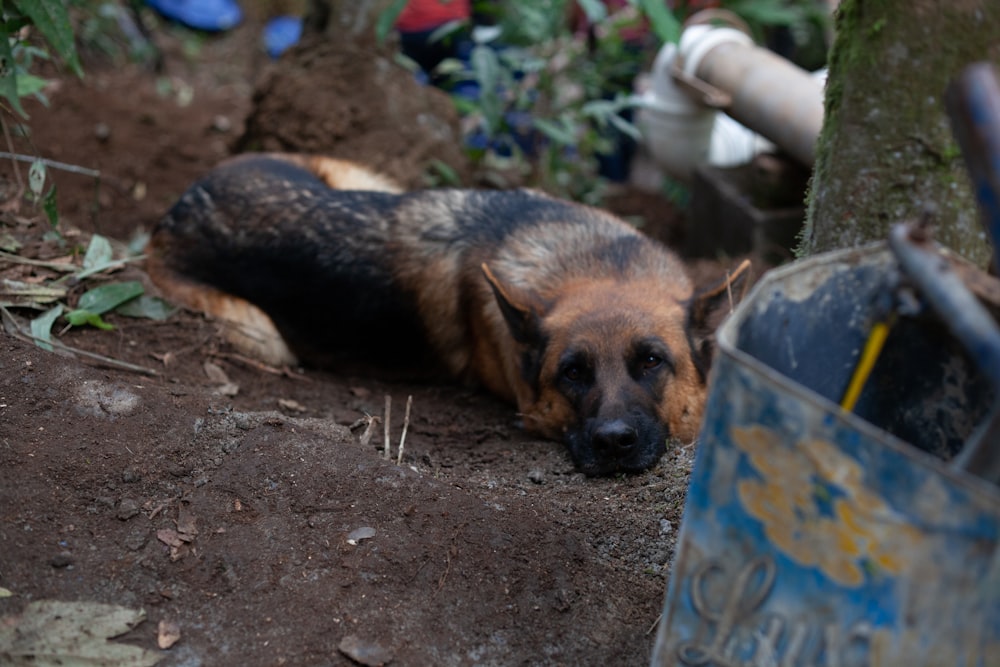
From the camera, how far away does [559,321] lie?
4.11 metres

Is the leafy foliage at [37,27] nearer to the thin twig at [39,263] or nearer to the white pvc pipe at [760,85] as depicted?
the thin twig at [39,263]

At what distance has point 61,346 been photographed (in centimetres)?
381

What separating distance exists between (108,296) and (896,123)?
3454 millimetres

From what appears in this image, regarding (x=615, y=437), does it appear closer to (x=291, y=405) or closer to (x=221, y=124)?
(x=291, y=405)

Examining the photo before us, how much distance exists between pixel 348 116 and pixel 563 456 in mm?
3753

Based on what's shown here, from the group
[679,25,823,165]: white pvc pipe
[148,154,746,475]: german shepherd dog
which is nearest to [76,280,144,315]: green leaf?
[148,154,746,475]: german shepherd dog

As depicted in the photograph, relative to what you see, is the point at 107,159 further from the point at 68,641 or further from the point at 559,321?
the point at 68,641

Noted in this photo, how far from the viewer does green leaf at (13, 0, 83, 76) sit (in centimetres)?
382

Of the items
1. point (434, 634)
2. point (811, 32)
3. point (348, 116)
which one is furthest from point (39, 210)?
point (811, 32)

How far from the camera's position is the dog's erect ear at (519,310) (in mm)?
4098

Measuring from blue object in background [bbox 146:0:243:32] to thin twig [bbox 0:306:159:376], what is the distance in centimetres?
880

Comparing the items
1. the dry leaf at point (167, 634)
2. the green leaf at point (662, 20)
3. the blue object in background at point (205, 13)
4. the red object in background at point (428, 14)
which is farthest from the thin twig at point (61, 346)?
the blue object in background at point (205, 13)

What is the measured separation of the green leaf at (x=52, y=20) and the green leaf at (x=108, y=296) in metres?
1.06

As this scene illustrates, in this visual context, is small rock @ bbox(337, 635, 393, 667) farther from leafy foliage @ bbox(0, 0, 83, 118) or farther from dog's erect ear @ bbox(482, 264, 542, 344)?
leafy foliage @ bbox(0, 0, 83, 118)
